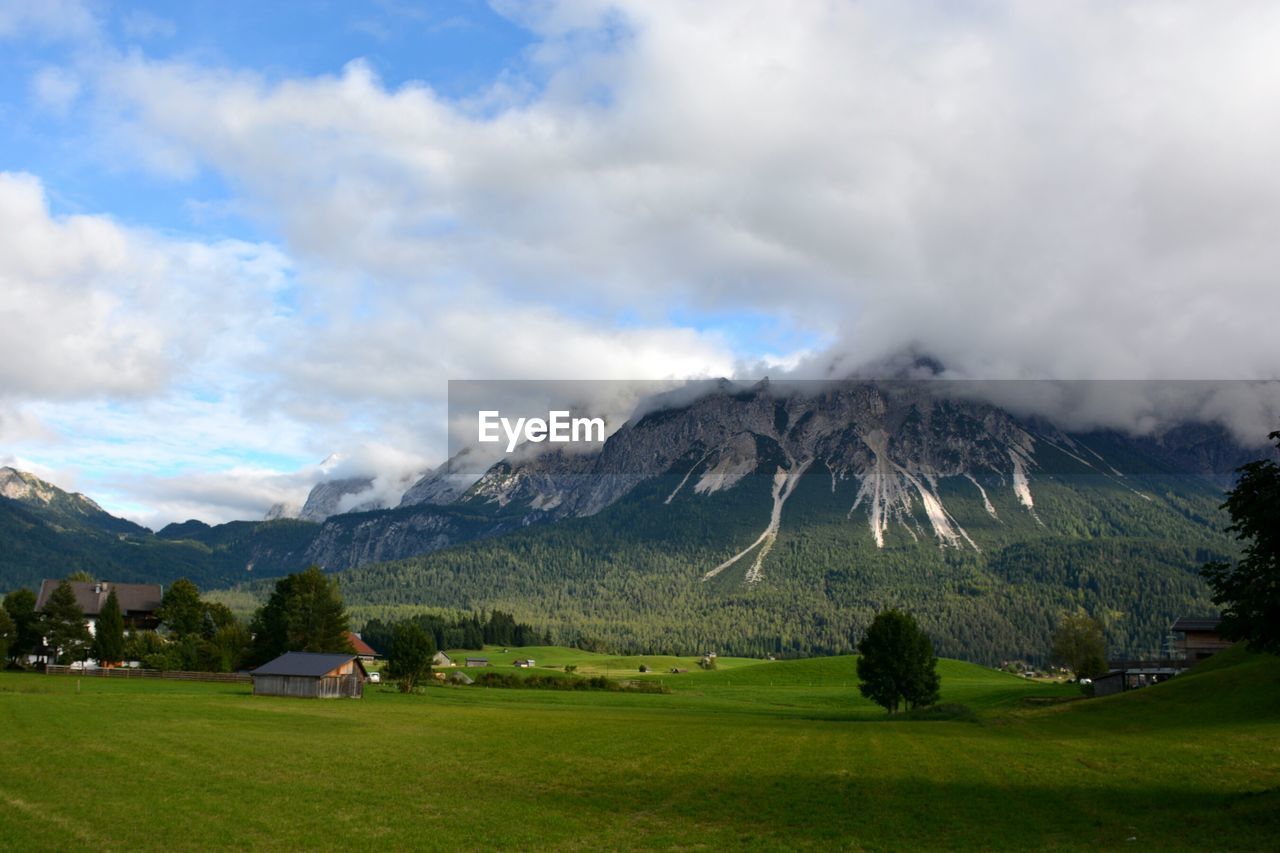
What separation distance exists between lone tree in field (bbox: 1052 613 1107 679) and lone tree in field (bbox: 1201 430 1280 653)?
113746 millimetres

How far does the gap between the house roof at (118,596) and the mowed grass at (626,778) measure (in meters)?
76.6

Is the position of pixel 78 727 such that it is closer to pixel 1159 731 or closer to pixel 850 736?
pixel 850 736

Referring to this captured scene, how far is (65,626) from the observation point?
4525 inches

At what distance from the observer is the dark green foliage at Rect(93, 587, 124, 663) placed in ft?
383

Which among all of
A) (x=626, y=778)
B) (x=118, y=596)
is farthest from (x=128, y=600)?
(x=626, y=778)

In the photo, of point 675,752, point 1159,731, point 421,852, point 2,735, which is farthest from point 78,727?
point 1159,731

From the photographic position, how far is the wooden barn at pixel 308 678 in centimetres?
9369

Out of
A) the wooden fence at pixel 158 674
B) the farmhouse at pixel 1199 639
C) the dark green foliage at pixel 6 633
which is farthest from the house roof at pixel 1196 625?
the dark green foliage at pixel 6 633

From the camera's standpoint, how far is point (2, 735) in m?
46.6

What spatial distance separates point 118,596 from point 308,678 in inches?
2905

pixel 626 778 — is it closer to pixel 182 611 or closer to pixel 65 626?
pixel 65 626

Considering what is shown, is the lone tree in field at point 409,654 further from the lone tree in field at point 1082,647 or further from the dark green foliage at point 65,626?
the lone tree in field at point 1082,647

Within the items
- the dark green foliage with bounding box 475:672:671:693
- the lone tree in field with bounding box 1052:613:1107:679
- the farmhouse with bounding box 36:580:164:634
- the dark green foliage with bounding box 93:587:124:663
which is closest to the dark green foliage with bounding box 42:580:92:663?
the dark green foliage with bounding box 93:587:124:663

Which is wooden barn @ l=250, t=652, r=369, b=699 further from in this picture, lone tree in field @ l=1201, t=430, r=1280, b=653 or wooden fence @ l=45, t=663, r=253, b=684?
lone tree in field @ l=1201, t=430, r=1280, b=653
